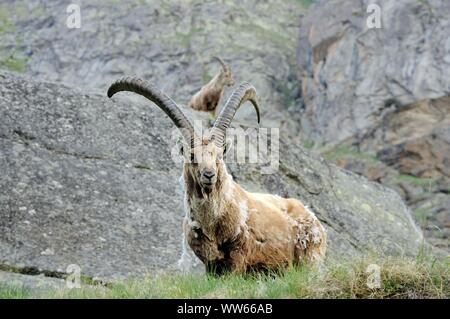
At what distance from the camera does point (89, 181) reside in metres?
13.8

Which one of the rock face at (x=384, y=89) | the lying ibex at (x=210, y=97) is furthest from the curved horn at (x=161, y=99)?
the rock face at (x=384, y=89)

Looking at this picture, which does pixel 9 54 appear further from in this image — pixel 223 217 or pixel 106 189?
pixel 223 217

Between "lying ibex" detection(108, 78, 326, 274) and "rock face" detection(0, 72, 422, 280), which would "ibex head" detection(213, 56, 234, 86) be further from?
"lying ibex" detection(108, 78, 326, 274)

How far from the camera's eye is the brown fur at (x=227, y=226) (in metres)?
9.98

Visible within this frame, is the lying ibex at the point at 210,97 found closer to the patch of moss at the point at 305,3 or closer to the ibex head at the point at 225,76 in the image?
the ibex head at the point at 225,76

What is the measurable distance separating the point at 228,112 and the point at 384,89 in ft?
362

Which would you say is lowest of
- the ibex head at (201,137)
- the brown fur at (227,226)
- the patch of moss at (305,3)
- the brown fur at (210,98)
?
the brown fur at (227,226)

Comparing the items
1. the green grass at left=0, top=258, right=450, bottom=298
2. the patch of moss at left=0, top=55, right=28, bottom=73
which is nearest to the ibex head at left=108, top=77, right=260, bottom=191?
the green grass at left=0, top=258, right=450, bottom=298

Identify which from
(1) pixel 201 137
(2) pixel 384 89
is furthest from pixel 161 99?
(2) pixel 384 89

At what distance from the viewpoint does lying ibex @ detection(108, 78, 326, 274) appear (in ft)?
32.7

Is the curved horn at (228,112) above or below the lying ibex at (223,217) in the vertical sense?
above

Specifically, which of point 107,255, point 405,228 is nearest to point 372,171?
point 405,228
